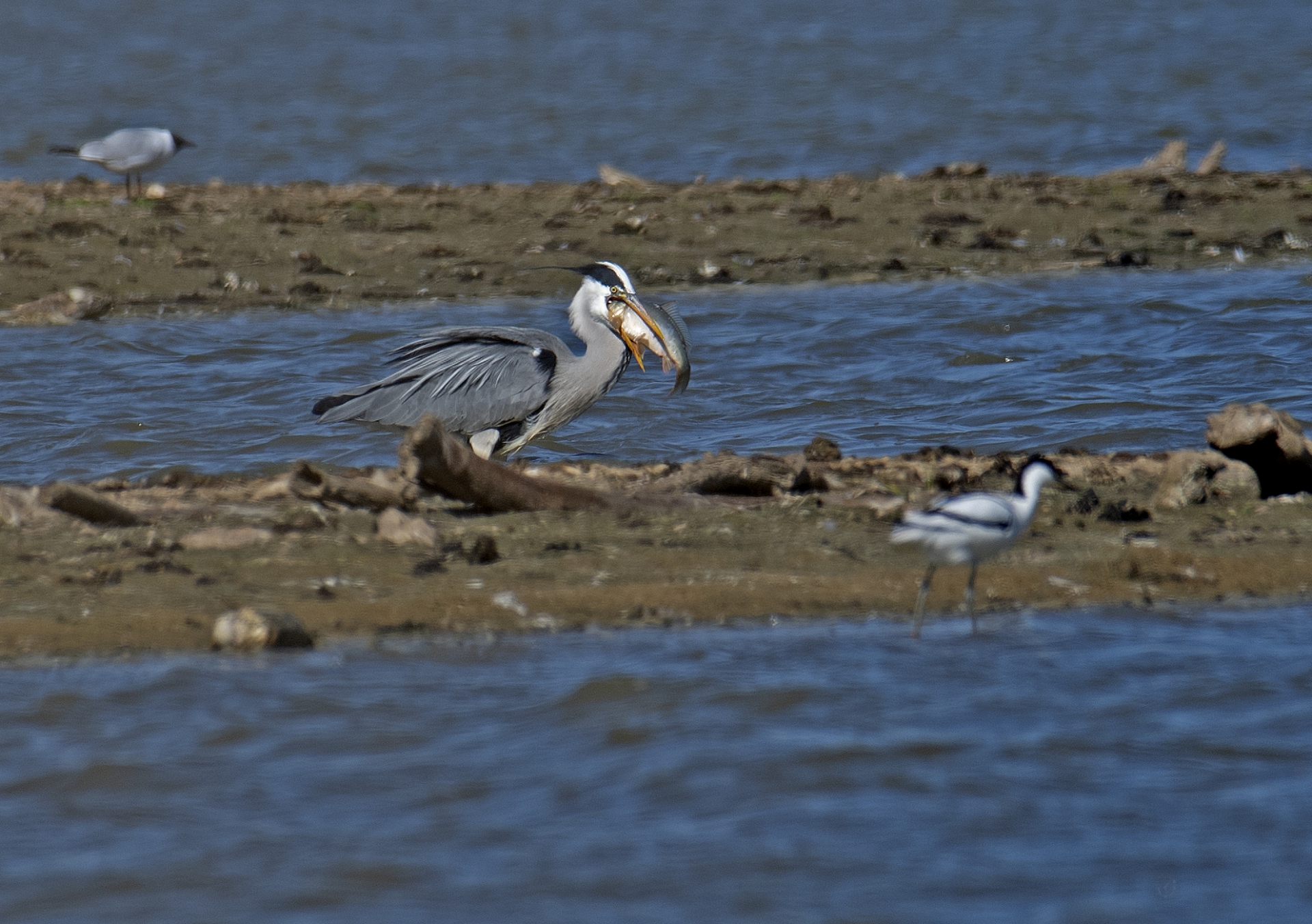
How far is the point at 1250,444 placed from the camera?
7.39 m

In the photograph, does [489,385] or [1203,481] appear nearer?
[1203,481]

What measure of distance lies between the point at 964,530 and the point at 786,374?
572 cm

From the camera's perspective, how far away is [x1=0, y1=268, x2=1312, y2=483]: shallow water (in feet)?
31.3

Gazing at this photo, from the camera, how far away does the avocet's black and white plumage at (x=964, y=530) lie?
5699 mm

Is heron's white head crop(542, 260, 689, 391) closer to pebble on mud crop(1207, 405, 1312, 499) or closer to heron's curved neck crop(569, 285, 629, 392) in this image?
heron's curved neck crop(569, 285, 629, 392)

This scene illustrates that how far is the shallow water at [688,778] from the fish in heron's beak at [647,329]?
13.2 ft

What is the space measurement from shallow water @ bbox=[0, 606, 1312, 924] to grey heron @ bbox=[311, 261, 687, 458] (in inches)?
137

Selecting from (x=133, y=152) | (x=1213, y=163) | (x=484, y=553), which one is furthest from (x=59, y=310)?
(x=1213, y=163)

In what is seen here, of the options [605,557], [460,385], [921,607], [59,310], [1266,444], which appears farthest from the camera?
[59,310]

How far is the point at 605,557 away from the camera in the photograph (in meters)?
6.57

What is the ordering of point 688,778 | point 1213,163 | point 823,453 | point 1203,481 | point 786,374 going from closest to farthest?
1. point 688,778
2. point 1203,481
3. point 823,453
4. point 786,374
5. point 1213,163

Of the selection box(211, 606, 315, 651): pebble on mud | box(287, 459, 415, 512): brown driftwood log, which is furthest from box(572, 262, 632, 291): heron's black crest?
box(211, 606, 315, 651): pebble on mud

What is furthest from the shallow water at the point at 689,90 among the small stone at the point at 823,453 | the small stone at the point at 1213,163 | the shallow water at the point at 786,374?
the small stone at the point at 823,453

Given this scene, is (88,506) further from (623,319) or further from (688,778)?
(623,319)
